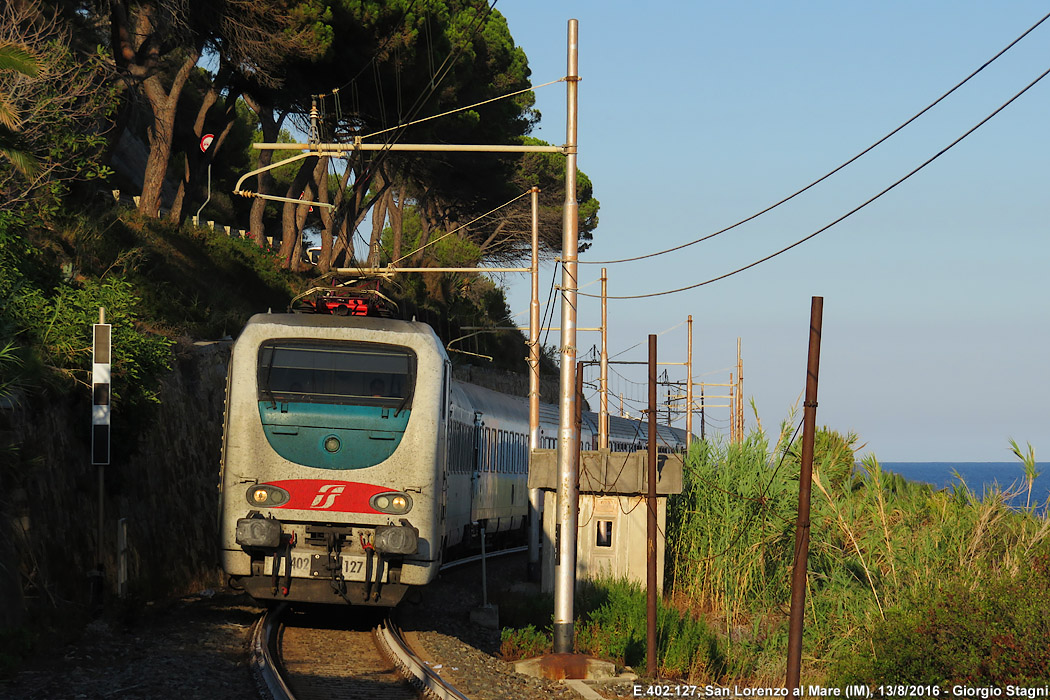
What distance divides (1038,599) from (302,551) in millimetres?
7616

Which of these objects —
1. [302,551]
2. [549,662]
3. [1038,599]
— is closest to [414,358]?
[302,551]

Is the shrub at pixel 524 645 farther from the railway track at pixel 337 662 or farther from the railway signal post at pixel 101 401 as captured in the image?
the railway signal post at pixel 101 401

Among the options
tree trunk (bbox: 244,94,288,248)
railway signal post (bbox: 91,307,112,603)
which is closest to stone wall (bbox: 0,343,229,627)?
railway signal post (bbox: 91,307,112,603)

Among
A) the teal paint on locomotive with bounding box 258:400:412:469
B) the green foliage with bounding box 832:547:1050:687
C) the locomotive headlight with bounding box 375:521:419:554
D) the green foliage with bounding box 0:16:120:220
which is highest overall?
the green foliage with bounding box 0:16:120:220

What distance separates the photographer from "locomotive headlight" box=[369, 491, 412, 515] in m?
13.2

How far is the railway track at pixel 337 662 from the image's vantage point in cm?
1102

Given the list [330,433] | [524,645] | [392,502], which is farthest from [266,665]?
[524,645]

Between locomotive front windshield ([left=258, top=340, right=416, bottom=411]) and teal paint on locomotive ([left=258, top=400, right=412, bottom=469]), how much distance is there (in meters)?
0.11

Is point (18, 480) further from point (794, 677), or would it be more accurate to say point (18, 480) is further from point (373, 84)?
point (373, 84)

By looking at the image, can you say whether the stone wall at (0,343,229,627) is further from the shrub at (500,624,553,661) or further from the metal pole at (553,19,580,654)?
the metal pole at (553,19,580,654)

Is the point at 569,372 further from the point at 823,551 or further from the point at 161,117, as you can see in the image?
the point at 161,117

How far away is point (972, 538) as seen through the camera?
15266mm

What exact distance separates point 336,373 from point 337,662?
3.26 m

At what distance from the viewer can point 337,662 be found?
1272 centimetres
